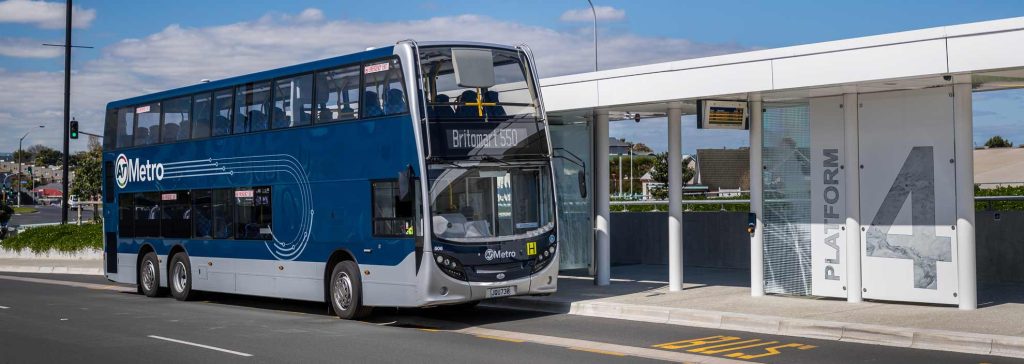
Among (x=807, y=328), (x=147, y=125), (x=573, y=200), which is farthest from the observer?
(x=147, y=125)

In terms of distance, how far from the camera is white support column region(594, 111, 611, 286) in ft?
64.3

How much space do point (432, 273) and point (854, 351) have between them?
5.74 metres

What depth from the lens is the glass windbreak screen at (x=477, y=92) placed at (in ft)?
49.9

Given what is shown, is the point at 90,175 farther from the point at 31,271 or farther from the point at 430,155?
the point at 430,155

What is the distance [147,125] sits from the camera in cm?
2222

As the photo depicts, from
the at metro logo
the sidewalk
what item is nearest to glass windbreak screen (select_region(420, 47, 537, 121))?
the sidewalk

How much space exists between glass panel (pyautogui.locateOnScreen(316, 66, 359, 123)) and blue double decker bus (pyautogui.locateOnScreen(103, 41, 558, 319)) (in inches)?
0.9

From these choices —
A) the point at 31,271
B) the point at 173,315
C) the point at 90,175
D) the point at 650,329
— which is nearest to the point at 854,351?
the point at 650,329

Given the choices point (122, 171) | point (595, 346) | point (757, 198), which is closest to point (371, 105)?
point (595, 346)

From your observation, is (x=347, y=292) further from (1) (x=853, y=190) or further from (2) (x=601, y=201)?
(1) (x=853, y=190)

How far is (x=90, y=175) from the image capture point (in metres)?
79.0

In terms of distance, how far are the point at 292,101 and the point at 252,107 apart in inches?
54.1

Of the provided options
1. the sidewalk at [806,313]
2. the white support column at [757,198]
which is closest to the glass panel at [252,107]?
the sidewalk at [806,313]

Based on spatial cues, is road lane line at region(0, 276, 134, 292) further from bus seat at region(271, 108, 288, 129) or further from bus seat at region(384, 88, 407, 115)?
bus seat at region(384, 88, 407, 115)
